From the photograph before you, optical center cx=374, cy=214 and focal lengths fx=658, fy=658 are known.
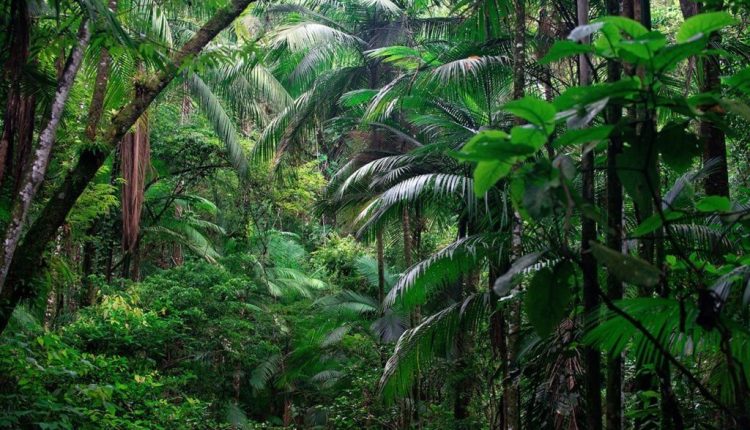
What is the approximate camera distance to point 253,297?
1593cm

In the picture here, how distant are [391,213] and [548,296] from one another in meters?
7.61

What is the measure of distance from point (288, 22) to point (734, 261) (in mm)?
11908

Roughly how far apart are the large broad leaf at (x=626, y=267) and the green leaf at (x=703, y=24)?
44 centimetres

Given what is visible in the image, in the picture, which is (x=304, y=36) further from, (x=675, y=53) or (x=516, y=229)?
(x=675, y=53)

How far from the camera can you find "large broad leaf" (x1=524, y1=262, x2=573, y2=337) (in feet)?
4.95

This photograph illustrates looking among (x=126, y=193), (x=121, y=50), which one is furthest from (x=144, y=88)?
(x=126, y=193)

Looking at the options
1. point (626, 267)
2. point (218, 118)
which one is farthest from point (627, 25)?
point (218, 118)

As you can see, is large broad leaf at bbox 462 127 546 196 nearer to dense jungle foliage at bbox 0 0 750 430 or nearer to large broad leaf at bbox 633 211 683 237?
dense jungle foliage at bbox 0 0 750 430

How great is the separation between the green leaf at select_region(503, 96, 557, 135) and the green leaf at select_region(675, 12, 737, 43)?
0.30 metres

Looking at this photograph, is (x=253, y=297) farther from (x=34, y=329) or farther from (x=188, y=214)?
(x=34, y=329)

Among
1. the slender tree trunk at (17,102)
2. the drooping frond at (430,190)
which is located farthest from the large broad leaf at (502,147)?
the drooping frond at (430,190)

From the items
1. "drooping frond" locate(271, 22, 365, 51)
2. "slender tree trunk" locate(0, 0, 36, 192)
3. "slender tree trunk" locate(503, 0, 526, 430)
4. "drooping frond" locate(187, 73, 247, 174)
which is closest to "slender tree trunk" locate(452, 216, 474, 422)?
"slender tree trunk" locate(503, 0, 526, 430)

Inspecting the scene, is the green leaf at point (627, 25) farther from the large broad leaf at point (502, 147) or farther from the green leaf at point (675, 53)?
the large broad leaf at point (502, 147)

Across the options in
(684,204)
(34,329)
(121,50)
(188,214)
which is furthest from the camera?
(188,214)
